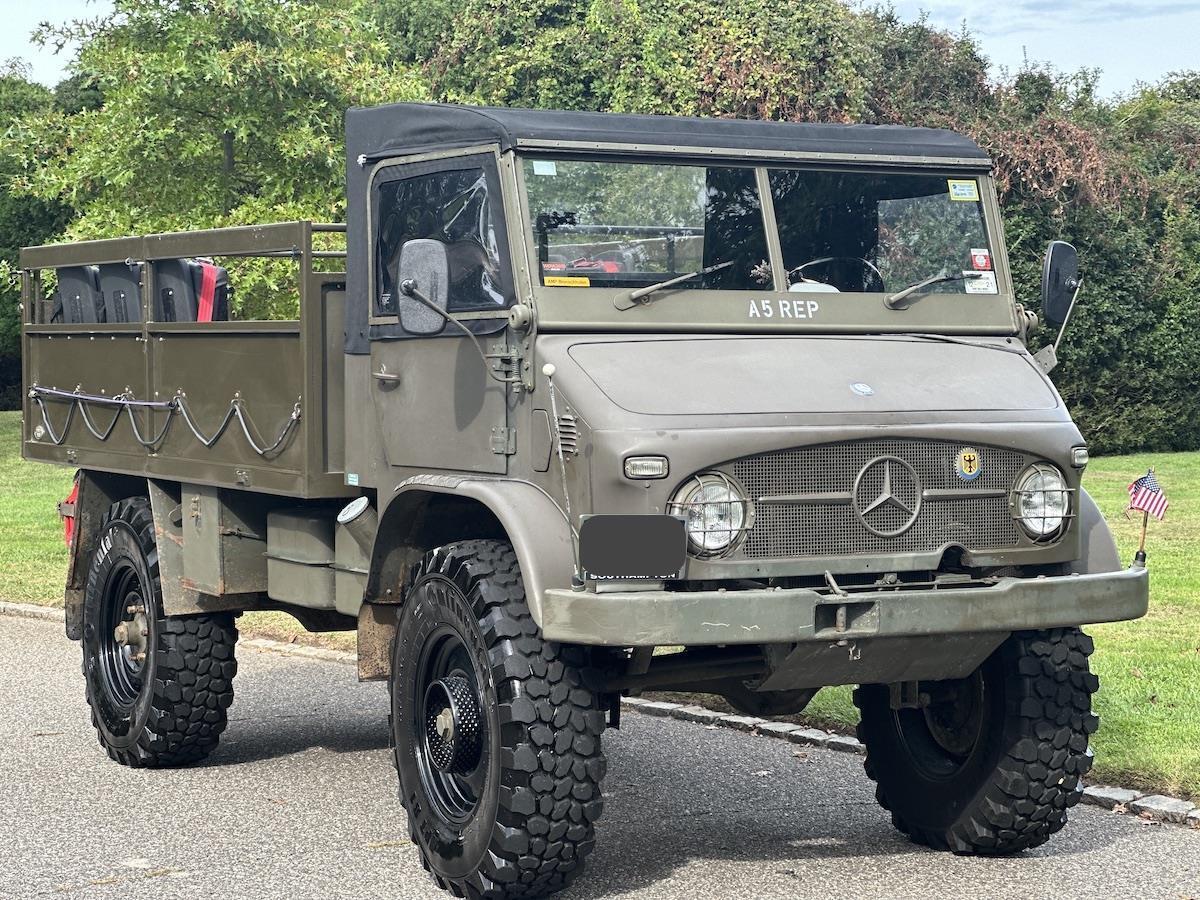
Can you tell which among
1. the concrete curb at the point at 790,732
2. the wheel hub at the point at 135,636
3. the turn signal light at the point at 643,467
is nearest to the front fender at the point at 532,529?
the turn signal light at the point at 643,467

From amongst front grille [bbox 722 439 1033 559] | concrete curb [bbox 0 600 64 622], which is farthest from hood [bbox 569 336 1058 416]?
Result: concrete curb [bbox 0 600 64 622]

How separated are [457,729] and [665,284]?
65.1 inches

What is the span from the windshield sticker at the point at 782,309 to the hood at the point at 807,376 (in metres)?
0.12

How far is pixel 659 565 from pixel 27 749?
14.4 ft

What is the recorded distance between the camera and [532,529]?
5816mm

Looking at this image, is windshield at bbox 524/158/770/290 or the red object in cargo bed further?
the red object in cargo bed

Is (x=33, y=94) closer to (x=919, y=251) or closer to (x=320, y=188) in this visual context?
(x=320, y=188)

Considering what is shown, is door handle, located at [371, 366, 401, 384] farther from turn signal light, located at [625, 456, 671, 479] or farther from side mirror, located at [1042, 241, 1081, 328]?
side mirror, located at [1042, 241, 1081, 328]

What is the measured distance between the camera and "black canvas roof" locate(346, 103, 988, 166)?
21.3 feet

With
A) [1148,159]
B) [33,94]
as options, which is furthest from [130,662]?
[33,94]

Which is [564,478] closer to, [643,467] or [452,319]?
[643,467]

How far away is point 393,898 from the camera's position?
620 centimetres

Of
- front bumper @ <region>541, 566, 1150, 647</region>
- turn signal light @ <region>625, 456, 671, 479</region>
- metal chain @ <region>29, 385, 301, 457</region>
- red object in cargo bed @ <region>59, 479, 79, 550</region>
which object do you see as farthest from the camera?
red object in cargo bed @ <region>59, 479, 79, 550</region>

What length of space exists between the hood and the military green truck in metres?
0.02
